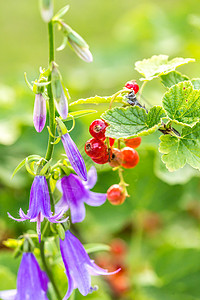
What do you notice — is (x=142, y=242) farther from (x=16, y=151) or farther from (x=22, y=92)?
(x=22, y=92)

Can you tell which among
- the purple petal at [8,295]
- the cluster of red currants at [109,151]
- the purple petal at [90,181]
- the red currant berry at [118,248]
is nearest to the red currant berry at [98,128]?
the cluster of red currants at [109,151]

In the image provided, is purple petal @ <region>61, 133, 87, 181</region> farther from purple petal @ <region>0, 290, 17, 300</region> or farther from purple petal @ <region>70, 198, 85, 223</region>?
purple petal @ <region>0, 290, 17, 300</region>

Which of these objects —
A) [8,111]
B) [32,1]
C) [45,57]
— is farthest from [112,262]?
[32,1]

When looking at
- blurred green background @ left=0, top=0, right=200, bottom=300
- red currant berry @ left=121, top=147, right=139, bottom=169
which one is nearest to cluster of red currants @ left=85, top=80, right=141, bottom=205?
red currant berry @ left=121, top=147, right=139, bottom=169

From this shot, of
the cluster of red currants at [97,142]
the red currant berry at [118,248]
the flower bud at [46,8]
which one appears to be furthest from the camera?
the red currant berry at [118,248]

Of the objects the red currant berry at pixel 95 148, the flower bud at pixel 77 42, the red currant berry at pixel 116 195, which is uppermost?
the flower bud at pixel 77 42

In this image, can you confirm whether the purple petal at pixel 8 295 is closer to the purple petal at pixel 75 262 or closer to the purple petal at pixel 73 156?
the purple petal at pixel 75 262

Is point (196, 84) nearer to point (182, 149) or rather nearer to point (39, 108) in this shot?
point (182, 149)
